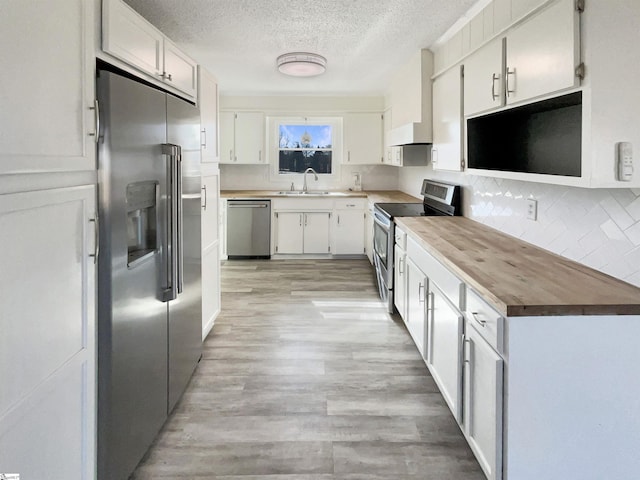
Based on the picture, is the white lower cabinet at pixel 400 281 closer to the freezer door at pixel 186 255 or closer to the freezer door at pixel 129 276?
the freezer door at pixel 186 255

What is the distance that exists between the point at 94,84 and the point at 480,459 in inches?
77.2

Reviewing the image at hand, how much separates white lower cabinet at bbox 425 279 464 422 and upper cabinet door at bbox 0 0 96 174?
65.2 inches

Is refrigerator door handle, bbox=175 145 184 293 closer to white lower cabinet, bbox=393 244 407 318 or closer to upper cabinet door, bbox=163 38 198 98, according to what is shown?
upper cabinet door, bbox=163 38 198 98

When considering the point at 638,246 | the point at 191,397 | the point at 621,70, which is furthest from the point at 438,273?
the point at 191,397

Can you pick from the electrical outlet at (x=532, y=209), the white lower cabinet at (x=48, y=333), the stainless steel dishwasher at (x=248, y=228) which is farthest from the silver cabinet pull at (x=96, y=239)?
the stainless steel dishwasher at (x=248, y=228)

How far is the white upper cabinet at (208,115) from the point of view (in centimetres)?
294

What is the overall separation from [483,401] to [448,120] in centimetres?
225

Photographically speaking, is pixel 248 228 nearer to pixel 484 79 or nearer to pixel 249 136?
pixel 249 136

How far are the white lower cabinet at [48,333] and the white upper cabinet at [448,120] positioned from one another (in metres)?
2.44

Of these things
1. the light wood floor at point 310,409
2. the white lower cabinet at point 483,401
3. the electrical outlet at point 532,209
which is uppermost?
the electrical outlet at point 532,209

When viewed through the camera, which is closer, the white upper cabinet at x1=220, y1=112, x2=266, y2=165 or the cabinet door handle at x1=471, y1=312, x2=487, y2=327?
the cabinet door handle at x1=471, y1=312, x2=487, y2=327

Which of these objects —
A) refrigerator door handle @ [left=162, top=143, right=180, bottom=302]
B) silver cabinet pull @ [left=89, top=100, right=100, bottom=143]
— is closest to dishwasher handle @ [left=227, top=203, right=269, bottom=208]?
refrigerator door handle @ [left=162, top=143, right=180, bottom=302]

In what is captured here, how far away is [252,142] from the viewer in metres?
6.37

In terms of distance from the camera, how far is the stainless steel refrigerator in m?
1.59
